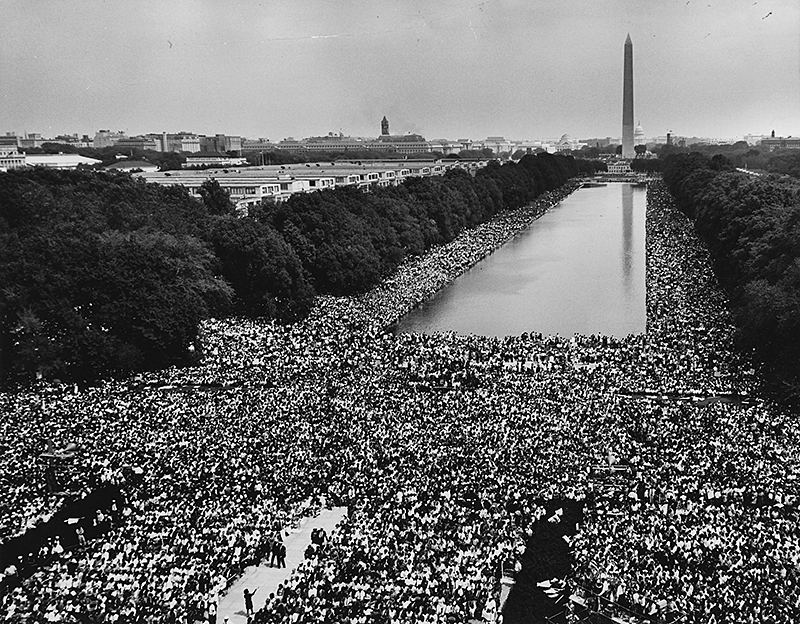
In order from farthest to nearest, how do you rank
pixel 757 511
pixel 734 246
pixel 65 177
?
pixel 65 177 → pixel 734 246 → pixel 757 511

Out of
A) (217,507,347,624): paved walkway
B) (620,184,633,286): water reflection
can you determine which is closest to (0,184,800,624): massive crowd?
(217,507,347,624): paved walkway

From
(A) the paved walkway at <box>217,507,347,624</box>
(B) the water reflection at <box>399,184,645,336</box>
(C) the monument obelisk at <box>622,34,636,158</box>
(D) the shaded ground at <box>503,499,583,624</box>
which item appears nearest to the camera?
(D) the shaded ground at <box>503,499,583,624</box>

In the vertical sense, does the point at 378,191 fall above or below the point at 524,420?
above

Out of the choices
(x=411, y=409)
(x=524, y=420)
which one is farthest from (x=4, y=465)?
(x=524, y=420)

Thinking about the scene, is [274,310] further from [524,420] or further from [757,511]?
[757,511]

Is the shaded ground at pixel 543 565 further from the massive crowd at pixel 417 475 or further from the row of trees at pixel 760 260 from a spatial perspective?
the row of trees at pixel 760 260

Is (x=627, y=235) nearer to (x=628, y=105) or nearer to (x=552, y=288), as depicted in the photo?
(x=552, y=288)

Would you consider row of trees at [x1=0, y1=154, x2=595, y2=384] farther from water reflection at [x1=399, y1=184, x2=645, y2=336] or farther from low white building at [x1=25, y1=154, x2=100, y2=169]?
low white building at [x1=25, y1=154, x2=100, y2=169]

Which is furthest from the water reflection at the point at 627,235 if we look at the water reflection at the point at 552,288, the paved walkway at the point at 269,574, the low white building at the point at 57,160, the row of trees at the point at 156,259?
the low white building at the point at 57,160

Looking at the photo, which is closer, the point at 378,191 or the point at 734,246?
the point at 734,246
